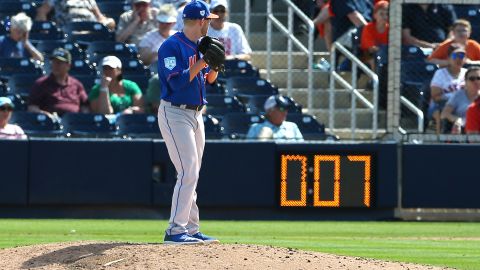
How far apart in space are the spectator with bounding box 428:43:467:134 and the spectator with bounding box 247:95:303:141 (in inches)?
69.7

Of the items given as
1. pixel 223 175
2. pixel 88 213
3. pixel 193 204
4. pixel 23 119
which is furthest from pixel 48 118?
pixel 193 204

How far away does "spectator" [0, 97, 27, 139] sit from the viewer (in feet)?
44.9

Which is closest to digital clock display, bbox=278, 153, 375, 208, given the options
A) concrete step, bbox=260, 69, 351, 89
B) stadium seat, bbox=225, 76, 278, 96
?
stadium seat, bbox=225, 76, 278, 96

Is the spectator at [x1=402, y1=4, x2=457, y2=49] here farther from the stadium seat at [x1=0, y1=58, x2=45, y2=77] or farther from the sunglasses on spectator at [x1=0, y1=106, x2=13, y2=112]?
the sunglasses on spectator at [x1=0, y1=106, x2=13, y2=112]

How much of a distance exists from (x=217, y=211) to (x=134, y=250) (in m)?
6.09

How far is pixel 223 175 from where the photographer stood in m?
14.2

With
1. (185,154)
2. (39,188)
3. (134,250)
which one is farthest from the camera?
(39,188)

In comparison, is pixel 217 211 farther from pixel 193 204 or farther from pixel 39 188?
pixel 193 204

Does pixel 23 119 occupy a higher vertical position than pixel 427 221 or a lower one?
higher

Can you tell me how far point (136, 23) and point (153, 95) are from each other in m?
2.07

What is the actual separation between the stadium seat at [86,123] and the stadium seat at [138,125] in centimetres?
17

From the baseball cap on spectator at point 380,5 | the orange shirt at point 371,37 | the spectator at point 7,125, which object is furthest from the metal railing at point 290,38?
the spectator at point 7,125

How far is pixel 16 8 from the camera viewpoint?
1727 cm

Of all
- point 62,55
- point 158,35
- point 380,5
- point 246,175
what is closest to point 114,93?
point 62,55
